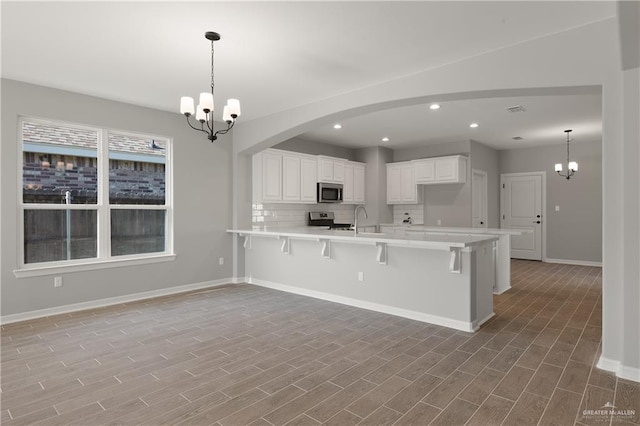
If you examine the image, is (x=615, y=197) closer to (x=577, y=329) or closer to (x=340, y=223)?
(x=577, y=329)

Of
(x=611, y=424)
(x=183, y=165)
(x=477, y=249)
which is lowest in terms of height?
(x=611, y=424)

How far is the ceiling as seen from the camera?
2631 millimetres

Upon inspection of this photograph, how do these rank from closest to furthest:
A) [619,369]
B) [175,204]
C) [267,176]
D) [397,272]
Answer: [619,369] → [397,272] → [175,204] → [267,176]

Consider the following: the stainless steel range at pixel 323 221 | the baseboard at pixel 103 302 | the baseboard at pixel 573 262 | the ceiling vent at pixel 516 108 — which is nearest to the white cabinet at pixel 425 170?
the stainless steel range at pixel 323 221

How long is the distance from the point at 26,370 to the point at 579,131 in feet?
28.6

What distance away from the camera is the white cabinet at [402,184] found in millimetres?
8180

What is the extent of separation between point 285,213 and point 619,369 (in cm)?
547

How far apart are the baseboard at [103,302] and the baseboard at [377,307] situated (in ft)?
3.04

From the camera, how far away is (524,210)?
8.73 metres

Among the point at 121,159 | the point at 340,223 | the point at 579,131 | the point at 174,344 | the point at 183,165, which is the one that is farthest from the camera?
the point at 340,223

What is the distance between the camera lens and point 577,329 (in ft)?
12.3

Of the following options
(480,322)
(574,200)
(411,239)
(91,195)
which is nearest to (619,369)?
(480,322)

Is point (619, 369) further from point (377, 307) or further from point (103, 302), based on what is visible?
point (103, 302)

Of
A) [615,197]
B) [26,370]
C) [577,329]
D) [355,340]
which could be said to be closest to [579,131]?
[577,329]
